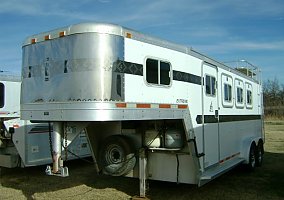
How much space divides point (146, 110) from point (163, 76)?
0.71 meters

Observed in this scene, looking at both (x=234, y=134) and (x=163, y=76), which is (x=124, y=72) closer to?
(x=163, y=76)

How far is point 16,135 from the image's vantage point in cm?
893

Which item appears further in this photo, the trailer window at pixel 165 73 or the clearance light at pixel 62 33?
the trailer window at pixel 165 73

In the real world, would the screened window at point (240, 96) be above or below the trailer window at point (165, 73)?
below

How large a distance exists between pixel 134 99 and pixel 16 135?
15.0 ft

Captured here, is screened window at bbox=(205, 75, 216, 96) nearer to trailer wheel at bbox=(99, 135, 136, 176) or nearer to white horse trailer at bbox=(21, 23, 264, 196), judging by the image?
white horse trailer at bbox=(21, 23, 264, 196)

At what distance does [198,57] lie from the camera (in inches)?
276

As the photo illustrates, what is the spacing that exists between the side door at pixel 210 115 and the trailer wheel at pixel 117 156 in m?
1.38

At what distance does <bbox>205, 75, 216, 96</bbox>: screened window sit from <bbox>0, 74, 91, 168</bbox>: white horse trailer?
3.34m

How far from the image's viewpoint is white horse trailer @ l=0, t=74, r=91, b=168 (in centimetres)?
895

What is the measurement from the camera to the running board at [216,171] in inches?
260

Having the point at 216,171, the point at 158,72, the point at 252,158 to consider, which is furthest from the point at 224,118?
the point at 158,72

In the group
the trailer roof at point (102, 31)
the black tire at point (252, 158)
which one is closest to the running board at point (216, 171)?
the black tire at point (252, 158)

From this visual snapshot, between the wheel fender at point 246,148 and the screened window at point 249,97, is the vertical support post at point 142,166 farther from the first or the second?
the screened window at point 249,97
